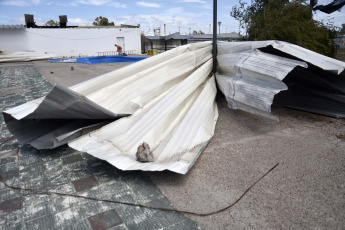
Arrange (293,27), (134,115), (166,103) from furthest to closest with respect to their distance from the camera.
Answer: (293,27), (166,103), (134,115)

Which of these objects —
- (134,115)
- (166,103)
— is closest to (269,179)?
(166,103)

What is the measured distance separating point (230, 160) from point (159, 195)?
858 mm

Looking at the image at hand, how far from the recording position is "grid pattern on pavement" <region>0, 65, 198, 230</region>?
1617 millimetres

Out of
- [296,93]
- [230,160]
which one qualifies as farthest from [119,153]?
[296,93]

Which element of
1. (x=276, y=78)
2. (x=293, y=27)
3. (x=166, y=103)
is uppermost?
(x=293, y=27)

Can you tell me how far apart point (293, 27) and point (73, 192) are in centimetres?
577

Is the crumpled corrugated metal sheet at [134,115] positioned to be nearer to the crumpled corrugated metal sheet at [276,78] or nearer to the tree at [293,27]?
the crumpled corrugated metal sheet at [276,78]

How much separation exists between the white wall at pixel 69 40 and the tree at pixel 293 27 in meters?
18.6

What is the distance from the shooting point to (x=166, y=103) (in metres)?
2.88

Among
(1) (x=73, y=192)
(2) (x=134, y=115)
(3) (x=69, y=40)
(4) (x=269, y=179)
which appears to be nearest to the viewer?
(1) (x=73, y=192)

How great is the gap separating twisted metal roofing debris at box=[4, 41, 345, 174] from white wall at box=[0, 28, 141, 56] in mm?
20757

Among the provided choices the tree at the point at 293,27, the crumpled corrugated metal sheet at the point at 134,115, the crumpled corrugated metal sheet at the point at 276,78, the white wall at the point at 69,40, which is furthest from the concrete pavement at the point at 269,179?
the white wall at the point at 69,40

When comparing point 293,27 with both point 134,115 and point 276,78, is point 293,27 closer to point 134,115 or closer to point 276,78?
point 276,78

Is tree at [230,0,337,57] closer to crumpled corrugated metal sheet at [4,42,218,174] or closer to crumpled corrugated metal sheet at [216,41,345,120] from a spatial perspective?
crumpled corrugated metal sheet at [216,41,345,120]
